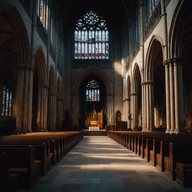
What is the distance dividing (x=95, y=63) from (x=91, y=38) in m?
4.08

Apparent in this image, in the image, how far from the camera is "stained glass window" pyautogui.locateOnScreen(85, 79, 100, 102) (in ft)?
134

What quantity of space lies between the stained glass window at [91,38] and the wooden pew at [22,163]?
31.2 meters

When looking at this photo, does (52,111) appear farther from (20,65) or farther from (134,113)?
(20,65)

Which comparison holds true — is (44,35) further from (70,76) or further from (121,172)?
(121,172)

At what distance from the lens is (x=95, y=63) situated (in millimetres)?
34344

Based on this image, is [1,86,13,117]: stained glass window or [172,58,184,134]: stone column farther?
[1,86,13,117]: stained glass window

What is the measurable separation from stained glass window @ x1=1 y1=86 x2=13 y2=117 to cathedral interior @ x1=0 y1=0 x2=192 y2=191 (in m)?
0.12

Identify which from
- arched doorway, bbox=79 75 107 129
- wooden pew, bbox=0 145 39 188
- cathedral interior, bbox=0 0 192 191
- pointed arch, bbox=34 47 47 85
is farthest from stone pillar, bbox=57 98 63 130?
wooden pew, bbox=0 145 39 188

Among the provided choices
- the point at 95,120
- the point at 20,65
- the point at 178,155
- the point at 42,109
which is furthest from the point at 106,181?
the point at 95,120

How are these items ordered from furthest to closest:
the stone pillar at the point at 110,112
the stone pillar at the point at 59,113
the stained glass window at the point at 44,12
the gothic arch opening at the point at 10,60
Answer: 1. the stone pillar at the point at 110,112
2. the stone pillar at the point at 59,113
3. the stained glass window at the point at 44,12
4. the gothic arch opening at the point at 10,60

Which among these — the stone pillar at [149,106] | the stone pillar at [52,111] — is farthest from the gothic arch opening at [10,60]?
the stone pillar at [149,106]

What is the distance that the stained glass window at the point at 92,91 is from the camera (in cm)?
4084

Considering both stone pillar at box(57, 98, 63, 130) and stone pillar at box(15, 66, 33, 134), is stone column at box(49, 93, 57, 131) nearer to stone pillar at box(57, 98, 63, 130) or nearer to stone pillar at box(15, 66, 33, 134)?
stone pillar at box(57, 98, 63, 130)

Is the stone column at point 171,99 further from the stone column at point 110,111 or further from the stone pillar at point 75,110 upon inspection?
the stone pillar at point 75,110
